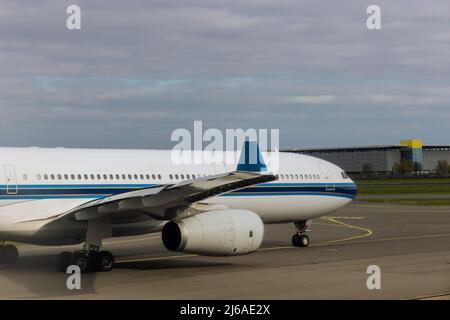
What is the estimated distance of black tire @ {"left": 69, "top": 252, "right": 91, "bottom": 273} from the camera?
2141 centimetres

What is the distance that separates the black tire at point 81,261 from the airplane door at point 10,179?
94.5 inches

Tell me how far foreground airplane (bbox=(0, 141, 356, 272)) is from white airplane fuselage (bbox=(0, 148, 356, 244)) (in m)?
0.03

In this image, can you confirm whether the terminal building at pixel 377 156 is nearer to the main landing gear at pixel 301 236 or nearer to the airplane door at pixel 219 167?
the main landing gear at pixel 301 236

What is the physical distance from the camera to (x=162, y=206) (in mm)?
21656

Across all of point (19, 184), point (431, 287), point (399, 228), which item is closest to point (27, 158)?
point (19, 184)

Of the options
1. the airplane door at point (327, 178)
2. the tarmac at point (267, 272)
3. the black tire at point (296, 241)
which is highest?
the airplane door at point (327, 178)

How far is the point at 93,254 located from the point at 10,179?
10.0 feet

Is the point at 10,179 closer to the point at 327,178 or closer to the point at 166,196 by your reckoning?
the point at 166,196

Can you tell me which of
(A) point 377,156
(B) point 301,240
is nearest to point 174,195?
(B) point 301,240

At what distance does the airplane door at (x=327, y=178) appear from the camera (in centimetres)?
2952

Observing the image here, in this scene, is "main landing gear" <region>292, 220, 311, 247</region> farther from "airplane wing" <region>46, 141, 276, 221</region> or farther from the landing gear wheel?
"airplane wing" <region>46, 141, 276, 221</region>

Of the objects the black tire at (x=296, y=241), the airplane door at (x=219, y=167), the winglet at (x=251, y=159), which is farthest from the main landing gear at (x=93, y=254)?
the black tire at (x=296, y=241)

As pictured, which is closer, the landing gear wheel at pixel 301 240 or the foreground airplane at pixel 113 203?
the foreground airplane at pixel 113 203
